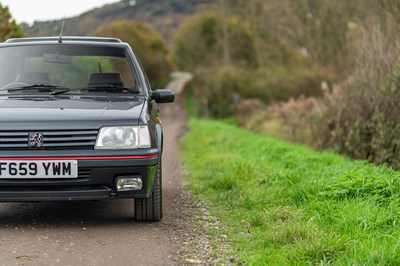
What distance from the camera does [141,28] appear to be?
61969mm

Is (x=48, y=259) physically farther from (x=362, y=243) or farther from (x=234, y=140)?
(x=234, y=140)

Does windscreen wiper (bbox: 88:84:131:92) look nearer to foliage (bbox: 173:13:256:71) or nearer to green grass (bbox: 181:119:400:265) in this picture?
green grass (bbox: 181:119:400:265)

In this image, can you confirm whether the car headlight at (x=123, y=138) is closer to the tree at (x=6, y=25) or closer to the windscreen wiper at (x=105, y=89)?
the windscreen wiper at (x=105, y=89)

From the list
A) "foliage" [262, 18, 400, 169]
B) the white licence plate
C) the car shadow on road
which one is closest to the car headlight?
the white licence plate

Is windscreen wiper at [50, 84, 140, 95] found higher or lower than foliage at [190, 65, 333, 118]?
higher

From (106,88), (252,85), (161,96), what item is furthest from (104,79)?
(252,85)

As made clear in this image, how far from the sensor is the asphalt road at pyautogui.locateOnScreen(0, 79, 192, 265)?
5.04 m

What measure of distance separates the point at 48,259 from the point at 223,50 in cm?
4832

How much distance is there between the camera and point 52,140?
5.75 m

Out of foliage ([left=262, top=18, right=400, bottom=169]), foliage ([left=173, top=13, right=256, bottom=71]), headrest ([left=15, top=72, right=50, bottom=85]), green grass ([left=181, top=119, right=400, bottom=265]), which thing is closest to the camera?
green grass ([left=181, top=119, right=400, bottom=265])

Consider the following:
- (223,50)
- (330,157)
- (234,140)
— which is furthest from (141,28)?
(330,157)

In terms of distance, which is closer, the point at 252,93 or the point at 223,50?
the point at 252,93

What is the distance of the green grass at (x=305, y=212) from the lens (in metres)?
4.88

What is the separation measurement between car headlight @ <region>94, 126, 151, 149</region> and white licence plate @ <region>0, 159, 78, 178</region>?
318mm
